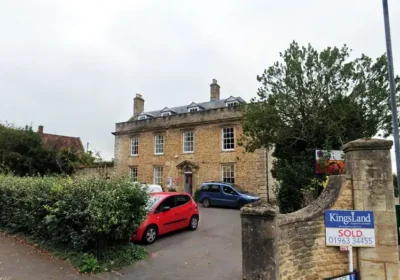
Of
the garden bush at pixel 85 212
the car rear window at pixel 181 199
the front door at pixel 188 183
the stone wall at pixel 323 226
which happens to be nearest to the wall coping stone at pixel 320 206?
the stone wall at pixel 323 226

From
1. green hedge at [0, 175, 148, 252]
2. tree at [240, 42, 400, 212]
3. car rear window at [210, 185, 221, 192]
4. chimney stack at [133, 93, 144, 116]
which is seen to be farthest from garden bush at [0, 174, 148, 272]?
chimney stack at [133, 93, 144, 116]

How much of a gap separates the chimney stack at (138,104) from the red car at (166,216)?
2147 cm

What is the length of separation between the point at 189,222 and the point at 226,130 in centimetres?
1229

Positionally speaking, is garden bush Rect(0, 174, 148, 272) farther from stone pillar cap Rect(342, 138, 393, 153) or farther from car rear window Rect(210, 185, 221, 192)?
car rear window Rect(210, 185, 221, 192)

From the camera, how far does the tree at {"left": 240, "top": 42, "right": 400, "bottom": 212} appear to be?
12.6 meters

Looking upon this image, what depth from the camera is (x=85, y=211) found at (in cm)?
702

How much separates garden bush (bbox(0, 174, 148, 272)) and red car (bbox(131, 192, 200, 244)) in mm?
1087

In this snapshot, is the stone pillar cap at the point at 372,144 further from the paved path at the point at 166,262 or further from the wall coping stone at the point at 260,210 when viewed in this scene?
the paved path at the point at 166,262

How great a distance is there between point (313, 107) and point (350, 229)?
8938 mm

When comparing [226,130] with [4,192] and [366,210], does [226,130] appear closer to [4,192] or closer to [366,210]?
[4,192]

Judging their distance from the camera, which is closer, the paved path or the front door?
the paved path

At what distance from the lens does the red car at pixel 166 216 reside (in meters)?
9.10

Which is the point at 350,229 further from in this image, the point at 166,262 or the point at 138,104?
the point at 138,104

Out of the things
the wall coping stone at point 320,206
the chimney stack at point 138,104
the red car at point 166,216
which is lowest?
the red car at point 166,216
